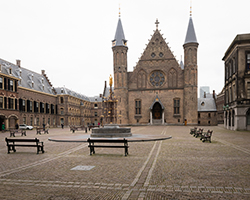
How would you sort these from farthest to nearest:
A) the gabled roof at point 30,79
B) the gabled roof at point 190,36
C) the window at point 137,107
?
the window at point 137,107 < the gabled roof at point 190,36 < the gabled roof at point 30,79

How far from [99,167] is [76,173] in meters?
1.14

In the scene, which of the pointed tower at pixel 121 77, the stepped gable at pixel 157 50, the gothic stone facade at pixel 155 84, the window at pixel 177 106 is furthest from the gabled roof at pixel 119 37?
the window at pixel 177 106

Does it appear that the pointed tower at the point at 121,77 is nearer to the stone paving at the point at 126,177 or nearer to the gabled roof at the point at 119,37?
the gabled roof at the point at 119,37

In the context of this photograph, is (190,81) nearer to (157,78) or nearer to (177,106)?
(177,106)

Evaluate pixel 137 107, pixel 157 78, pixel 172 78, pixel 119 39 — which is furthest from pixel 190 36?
pixel 137 107

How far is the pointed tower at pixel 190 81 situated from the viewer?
1991 inches

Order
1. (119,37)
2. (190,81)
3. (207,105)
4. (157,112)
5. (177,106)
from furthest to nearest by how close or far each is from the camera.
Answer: (207,105), (119,37), (157,112), (177,106), (190,81)

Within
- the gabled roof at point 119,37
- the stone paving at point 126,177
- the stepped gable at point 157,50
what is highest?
the gabled roof at point 119,37

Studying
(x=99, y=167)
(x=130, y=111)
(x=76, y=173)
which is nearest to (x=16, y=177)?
(x=76, y=173)

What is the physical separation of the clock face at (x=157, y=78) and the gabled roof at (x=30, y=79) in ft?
89.5

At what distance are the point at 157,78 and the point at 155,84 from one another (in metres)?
1.52

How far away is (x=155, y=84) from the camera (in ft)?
177

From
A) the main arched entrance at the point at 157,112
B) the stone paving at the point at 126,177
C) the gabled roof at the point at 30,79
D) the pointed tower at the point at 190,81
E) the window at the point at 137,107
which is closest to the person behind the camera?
the stone paving at the point at 126,177

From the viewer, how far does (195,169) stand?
8.41m
